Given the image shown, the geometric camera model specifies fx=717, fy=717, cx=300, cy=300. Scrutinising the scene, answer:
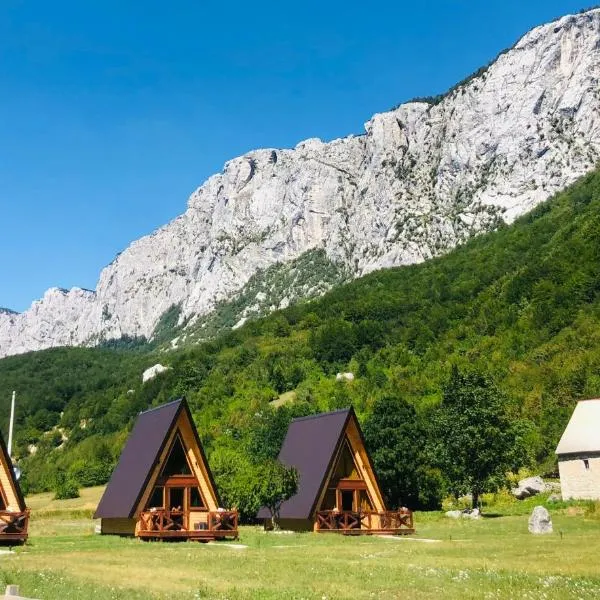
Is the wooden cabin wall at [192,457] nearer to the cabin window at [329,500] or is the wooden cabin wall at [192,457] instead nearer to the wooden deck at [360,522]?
the wooden deck at [360,522]

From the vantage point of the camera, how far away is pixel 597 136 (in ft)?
549

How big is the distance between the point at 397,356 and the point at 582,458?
194ft

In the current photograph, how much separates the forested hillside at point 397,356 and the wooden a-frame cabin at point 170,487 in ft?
79.7

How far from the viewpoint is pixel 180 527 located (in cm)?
3275

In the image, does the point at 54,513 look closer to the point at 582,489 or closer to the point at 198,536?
the point at 198,536

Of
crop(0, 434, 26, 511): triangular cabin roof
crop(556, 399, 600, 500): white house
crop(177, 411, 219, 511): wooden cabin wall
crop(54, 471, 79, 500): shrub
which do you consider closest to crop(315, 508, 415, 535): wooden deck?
crop(177, 411, 219, 511): wooden cabin wall

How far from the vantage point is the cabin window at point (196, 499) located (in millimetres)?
34719

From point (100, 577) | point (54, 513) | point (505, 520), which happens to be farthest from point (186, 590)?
point (54, 513)

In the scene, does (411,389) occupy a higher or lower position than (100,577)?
higher

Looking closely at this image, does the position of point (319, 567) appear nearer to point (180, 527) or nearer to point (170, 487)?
point (180, 527)

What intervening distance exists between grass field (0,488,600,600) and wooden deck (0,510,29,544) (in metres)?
0.66

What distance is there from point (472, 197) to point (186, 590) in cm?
17859

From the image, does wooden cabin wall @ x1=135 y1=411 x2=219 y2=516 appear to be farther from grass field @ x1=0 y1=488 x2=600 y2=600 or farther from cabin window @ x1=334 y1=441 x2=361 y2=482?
cabin window @ x1=334 y1=441 x2=361 y2=482

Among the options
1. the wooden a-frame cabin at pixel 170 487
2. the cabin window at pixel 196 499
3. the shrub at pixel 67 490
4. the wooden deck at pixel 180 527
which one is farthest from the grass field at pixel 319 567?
the shrub at pixel 67 490
